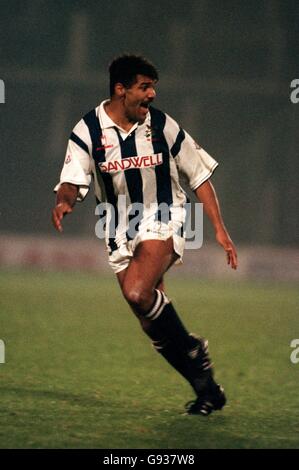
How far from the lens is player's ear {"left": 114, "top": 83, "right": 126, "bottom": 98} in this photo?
6.16 metres

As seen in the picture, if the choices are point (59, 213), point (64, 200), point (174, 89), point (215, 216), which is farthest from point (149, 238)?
point (174, 89)

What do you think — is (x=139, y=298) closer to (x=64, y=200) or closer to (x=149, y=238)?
(x=149, y=238)

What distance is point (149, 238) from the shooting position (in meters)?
6.21

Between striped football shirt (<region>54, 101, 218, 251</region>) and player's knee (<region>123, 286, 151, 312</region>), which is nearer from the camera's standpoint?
player's knee (<region>123, 286, 151, 312</region>)

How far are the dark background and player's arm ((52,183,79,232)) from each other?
746 inches

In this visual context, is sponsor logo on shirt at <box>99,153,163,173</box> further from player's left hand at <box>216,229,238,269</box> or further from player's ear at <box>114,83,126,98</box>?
player's left hand at <box>216,229,238,269</box>

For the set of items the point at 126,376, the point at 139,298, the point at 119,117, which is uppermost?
the point at 119,117

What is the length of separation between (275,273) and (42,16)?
1087 centimetres

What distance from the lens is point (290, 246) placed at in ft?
76.9

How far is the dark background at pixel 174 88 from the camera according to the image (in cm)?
2572

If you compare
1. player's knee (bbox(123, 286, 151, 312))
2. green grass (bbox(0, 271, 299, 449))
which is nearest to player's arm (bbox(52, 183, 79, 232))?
player's knee (bbox(123, 286, 151, 312))

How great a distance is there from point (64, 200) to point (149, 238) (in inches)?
24.6

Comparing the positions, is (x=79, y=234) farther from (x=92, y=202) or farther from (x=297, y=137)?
(x=297, y=137)
